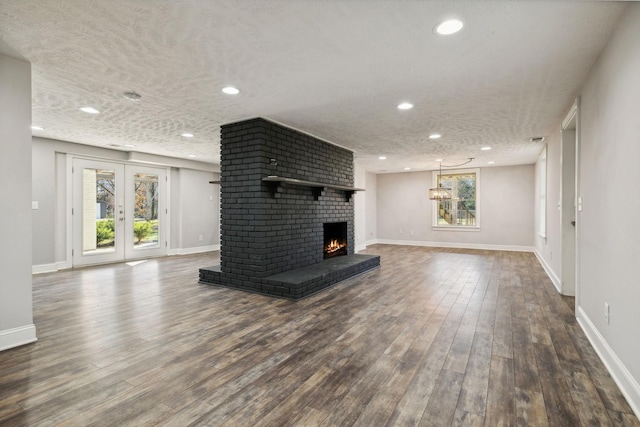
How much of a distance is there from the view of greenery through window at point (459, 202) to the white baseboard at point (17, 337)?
9.20 m

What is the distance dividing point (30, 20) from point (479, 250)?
9303 mm

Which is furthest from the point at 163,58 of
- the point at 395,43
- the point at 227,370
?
the point at 227,370

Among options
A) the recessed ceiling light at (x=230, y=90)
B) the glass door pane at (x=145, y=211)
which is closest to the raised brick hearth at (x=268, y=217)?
the recessed ceiling light at (x=230, y=90)

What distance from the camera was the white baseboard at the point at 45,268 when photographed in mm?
5531

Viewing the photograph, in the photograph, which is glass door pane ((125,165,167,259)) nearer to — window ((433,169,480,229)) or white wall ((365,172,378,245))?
white wall ((365,172,378,245))

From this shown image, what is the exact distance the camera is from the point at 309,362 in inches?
89.3

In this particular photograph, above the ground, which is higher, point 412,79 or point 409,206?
point 412,79

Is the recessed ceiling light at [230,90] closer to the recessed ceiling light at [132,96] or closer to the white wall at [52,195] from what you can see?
the recessed ceiling light at [132,96]

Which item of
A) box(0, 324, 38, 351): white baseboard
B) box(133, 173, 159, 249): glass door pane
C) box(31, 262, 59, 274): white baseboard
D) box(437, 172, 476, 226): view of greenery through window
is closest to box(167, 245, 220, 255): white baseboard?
box(133, 173, 159, 249): glass door pane

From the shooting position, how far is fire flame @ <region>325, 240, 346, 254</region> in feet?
19.1

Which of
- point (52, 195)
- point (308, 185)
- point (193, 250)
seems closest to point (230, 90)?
point (308, 185)

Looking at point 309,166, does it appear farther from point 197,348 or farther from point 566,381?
point 566,381

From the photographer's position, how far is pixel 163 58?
101 inches

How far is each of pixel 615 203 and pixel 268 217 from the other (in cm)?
347
